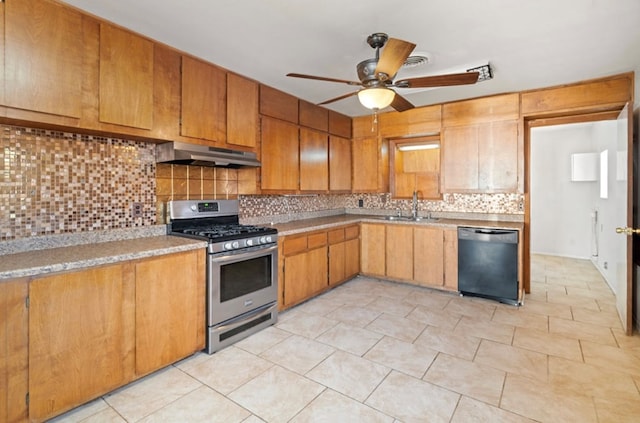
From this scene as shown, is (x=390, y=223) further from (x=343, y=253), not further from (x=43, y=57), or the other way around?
(x=43, y=57)

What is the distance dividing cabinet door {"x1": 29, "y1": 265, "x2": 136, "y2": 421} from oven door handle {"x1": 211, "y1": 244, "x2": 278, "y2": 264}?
660mm

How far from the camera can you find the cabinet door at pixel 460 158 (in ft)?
13.3

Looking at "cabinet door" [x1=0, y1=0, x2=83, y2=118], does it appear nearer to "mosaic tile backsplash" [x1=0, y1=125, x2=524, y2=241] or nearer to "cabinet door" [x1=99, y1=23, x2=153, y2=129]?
"cabinet door" [x1=99, y1=23, x2=153, y2=129]

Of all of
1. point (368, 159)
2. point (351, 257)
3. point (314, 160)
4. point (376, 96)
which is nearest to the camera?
point (376, 96)

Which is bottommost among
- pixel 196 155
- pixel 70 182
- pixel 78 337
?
pixel 78 337

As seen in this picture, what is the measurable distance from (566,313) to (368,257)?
234cm

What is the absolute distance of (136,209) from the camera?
8.86 feet

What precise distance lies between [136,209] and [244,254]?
1006 millimetres

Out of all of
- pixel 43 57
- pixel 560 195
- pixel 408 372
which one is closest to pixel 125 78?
pixel 43 57

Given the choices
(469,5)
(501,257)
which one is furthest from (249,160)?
(501,257)

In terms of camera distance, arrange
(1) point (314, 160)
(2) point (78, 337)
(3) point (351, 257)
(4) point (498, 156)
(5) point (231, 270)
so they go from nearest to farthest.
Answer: (2) point (78, 337) → (5) point (231, 270) → (4) point (498, 156) → (1) point (314, 160) → (3) point (351, 257)

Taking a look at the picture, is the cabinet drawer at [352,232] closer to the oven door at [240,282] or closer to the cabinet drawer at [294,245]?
the cabinet drawer at [294,245]

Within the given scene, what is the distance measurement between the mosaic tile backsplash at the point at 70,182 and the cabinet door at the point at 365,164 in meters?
3.03

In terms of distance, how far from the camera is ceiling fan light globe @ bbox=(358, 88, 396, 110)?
2.36 metres
